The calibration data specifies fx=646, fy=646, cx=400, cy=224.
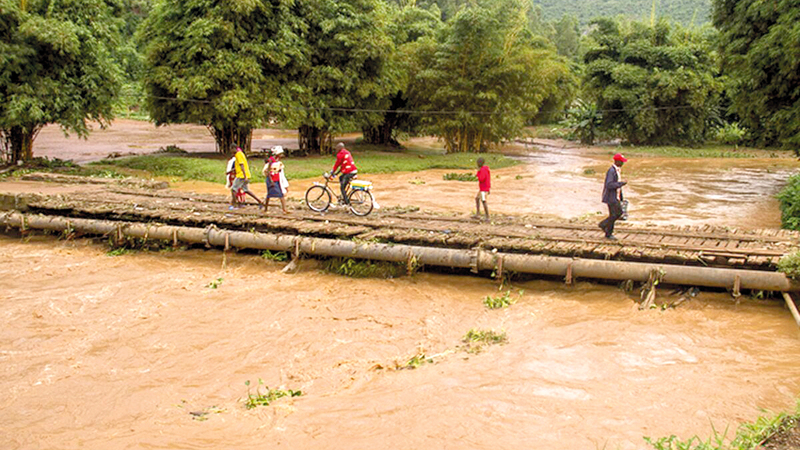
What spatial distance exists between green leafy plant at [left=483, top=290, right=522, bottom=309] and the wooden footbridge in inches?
16.0

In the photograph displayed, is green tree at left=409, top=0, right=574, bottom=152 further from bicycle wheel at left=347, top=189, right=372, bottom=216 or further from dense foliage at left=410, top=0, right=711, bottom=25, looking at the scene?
dense foliage at left=410, top=0, right=711, bottom=25

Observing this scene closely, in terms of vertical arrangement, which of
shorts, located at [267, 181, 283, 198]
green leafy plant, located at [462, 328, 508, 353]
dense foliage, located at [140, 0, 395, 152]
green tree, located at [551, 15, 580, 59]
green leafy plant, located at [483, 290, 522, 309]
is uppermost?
green tree, located at [551, 15, 580, 59]

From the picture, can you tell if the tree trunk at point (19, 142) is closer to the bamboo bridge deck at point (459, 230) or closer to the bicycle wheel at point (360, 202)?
the bamboo bridge deck at point (459, 230)

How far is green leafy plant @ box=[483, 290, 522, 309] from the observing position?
9.84 m

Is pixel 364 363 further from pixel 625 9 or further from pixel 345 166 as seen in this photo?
pixel 625 9

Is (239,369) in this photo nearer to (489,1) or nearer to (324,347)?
(324,347)

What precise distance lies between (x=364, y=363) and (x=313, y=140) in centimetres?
2382

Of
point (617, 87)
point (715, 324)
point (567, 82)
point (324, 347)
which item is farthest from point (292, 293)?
point (567, 82)

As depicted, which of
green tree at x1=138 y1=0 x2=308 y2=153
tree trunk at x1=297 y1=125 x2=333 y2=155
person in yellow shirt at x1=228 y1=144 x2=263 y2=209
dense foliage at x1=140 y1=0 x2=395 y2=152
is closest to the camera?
person in yellow shirt at x1=228 y1=144 x2=263 y2=209

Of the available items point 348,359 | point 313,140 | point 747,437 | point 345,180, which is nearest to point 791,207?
point 345,180

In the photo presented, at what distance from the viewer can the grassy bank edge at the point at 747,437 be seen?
5.26 meters

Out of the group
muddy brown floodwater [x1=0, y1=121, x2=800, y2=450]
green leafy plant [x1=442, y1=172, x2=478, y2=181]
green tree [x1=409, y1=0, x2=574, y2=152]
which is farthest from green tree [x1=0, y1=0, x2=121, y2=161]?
green tree [x1=409, y1=0, x2=574, y2=152]

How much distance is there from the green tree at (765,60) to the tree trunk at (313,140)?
16865mm

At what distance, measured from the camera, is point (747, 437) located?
18.0 feet
